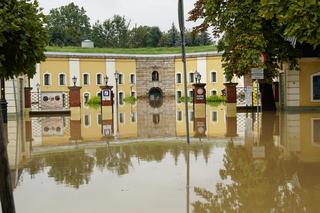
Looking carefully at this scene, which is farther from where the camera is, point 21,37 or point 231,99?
point 231,99

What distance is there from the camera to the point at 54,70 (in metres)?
56.3

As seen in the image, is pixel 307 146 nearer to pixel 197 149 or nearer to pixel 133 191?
pixel 197 149

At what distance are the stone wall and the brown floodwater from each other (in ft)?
155

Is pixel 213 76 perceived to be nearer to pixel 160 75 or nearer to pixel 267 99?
pixel 160 75

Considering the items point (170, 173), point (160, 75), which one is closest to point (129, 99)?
point (160, 75)

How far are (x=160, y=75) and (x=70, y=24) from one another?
30.5 metres

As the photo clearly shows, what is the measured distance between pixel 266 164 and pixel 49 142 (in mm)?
7847

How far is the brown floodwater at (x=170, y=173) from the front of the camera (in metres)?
6.88

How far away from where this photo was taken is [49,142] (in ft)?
50.6

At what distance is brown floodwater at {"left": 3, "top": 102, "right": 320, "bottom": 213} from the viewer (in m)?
6.88

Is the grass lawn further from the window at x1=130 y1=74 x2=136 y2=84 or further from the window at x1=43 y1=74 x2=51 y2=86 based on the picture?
the window at x1=43 y1=74 x2=51 y2=86

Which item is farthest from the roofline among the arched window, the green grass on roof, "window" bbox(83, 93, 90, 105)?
"window" bbox(83, 93, 90, 105)

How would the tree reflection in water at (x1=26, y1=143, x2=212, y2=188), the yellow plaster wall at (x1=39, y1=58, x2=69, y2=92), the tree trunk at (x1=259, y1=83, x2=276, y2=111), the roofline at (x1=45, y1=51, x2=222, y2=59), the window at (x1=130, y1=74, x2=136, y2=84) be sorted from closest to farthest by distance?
the tree reflection in water at (x1=26, y1=143, x2=212, y2=188), the tree trunk at (x1=259, y1=83, x2=276, y2=111), the yellow plaster wall at (x1=39, y1=58, x2=69, y2=92), the roofline at (x1=45, y1=51, x2=222, y2=59), the window at (x1=130, y1=74, x2=136, y2=84)

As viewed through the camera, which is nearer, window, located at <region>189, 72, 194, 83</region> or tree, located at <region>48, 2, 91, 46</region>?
window, located at <region>189, 72, 194, 83</region>
